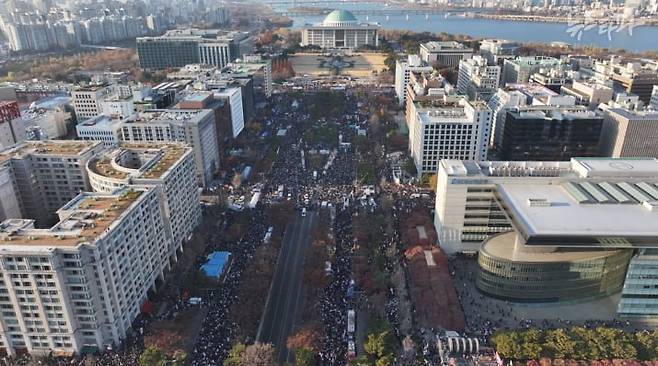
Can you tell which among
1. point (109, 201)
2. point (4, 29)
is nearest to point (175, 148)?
point (109, 201)

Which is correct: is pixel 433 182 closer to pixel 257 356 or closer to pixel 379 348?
pixel 379 348

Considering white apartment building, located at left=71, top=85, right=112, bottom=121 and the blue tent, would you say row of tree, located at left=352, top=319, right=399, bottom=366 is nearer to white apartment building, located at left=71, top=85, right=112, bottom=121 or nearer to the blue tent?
the blue tent

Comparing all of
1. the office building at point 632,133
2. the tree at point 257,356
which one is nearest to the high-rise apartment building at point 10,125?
the tree at point 257,356

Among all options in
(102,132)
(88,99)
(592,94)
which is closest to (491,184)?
(592,94)

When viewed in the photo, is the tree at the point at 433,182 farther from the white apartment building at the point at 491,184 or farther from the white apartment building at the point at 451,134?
the white apartment building at the point at 491,184

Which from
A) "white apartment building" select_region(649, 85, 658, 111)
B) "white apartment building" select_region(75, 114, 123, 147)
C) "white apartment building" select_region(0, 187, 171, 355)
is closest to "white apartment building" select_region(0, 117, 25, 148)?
"white apartment building" select_region(75, 114, 123, 147)

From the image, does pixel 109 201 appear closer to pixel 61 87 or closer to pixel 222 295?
pixel 222 295
